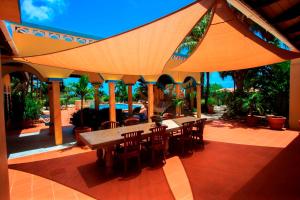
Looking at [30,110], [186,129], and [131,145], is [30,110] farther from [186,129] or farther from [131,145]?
[186,129]

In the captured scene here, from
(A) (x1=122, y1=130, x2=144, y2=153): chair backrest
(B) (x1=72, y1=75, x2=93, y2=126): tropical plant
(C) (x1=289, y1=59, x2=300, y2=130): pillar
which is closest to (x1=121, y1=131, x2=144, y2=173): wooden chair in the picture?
(A) (x1=122, y1=130, x2=144, y2=153): chair backrest

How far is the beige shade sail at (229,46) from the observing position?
2.96 meters

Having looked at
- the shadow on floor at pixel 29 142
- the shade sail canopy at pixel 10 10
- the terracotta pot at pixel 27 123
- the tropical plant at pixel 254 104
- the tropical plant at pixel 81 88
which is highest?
the shade sail canopy at pixel 10 10

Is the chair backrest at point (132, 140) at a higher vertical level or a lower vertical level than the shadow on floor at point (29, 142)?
higher

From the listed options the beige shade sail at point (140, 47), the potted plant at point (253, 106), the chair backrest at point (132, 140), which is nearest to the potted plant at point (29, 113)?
the beige shade sail at point (140, 47)

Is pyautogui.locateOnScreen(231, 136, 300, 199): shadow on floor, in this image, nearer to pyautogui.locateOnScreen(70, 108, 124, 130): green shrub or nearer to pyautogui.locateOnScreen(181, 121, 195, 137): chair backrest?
pyautogui.locateOnScreen(181, 121, 195, 137): chair backrest

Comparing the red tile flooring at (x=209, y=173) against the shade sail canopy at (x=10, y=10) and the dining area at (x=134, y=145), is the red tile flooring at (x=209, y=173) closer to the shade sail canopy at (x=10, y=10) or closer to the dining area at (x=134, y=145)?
the dining area at (x=134, y=145)

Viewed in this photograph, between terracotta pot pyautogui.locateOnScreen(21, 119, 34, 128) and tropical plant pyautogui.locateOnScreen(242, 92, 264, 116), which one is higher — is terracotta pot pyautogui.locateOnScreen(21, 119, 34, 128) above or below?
below

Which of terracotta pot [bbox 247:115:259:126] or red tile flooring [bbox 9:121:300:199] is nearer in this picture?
red tile flooring [bbox 9:121:300:199]

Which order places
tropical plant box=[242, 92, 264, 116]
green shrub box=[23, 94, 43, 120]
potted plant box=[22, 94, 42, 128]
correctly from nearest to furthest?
tropical plant box=[242, 92, 264, 116], potted plant box=[22, 94, 42, 128], green shrub box=[23, 94, 43, 120]

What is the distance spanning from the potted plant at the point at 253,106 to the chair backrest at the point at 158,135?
674 cm

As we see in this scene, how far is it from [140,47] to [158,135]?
2.27 metres

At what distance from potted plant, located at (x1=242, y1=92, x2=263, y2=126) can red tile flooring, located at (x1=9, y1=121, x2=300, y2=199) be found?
3.04m

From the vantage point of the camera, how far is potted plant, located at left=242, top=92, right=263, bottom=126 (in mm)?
8961
